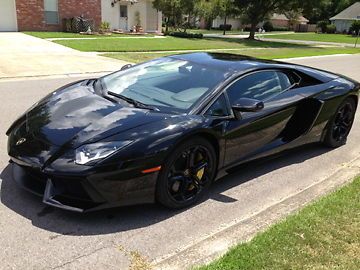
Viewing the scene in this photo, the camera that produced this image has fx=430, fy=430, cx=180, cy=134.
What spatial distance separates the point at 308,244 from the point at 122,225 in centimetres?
148

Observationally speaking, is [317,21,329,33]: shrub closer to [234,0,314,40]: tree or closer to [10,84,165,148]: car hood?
[234,0,314,40]: tree

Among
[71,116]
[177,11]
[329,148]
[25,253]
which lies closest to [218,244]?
[25,253]

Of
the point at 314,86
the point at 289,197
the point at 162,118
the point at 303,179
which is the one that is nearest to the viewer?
the point at 162,118

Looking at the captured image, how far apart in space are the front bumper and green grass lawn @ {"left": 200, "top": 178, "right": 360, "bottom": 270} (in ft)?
2.87

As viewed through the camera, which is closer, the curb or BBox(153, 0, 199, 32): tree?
the curb

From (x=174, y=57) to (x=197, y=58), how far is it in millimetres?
331

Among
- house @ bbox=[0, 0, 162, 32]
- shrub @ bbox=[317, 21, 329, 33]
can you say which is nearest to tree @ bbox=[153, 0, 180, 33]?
house @ bbox=[0, 0, 162, 32]

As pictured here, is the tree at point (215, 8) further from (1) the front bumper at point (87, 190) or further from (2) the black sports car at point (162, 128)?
(1) the front bumper at point (87, 190)

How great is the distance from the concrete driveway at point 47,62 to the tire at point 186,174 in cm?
801

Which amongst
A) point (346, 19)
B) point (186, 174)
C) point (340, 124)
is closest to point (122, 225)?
point (186, 174)

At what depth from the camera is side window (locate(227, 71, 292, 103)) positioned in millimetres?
4375

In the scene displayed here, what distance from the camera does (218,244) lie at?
3.40 m

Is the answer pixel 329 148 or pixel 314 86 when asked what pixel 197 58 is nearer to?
pixel 314 86

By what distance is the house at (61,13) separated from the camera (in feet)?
90.9
